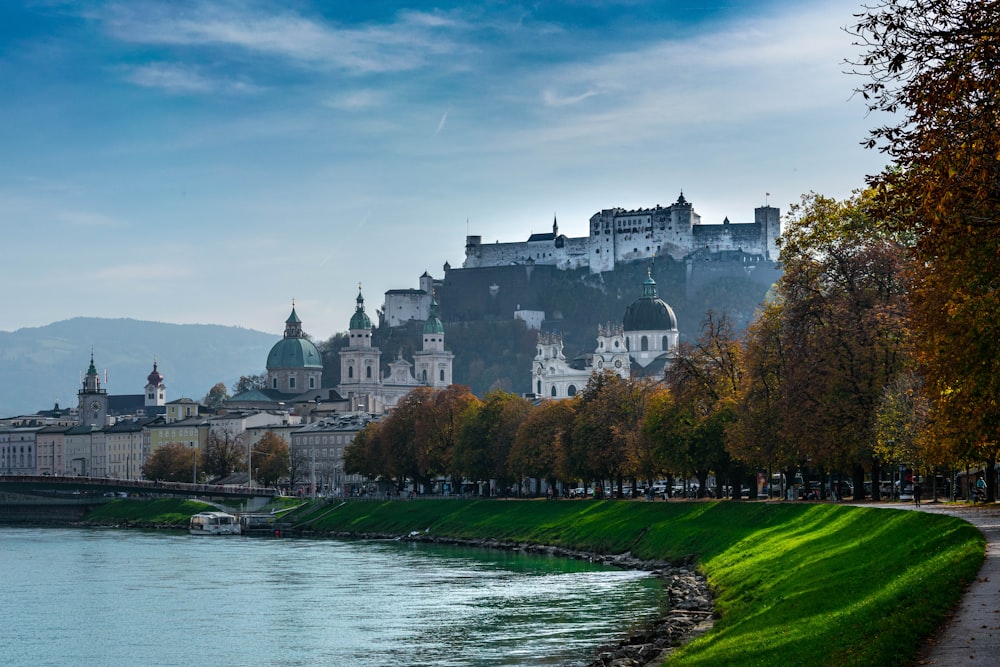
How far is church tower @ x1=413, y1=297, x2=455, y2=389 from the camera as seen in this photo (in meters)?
196

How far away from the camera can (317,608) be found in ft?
153

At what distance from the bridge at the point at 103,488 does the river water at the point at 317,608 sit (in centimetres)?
4164

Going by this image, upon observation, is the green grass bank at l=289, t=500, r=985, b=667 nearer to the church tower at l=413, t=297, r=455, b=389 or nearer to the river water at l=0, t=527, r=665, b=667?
the river water at l=0, t=527, r=665, b=667

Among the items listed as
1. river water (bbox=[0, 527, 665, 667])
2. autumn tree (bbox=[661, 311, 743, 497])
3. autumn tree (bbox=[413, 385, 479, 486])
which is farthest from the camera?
autumn tree (bbox=[413, 385, 479, 486])

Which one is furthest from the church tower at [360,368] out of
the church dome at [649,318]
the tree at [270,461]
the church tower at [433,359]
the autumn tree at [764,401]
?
the autumn tree at [764,401]

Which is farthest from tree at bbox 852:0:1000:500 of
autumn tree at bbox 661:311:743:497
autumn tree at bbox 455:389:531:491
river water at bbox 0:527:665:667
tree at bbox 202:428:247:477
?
tree at bbox 202:428:247:477

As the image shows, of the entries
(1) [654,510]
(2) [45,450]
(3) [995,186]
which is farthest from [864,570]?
(2) [45,450]

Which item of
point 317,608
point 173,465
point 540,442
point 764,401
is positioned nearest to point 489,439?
point 540,442

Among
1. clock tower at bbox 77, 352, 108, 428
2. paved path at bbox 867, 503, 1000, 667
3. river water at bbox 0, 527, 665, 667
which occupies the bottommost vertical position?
river water at bbox 0, 527, 665, 667

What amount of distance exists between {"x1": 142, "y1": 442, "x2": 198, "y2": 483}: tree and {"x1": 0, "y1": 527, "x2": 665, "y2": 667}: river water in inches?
2714

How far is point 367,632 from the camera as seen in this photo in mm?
39781

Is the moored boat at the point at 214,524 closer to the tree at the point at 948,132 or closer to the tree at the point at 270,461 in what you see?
the tree at the point at 270,461

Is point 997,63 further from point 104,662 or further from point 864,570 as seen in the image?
point 104,662

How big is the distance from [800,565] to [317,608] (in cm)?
1684
